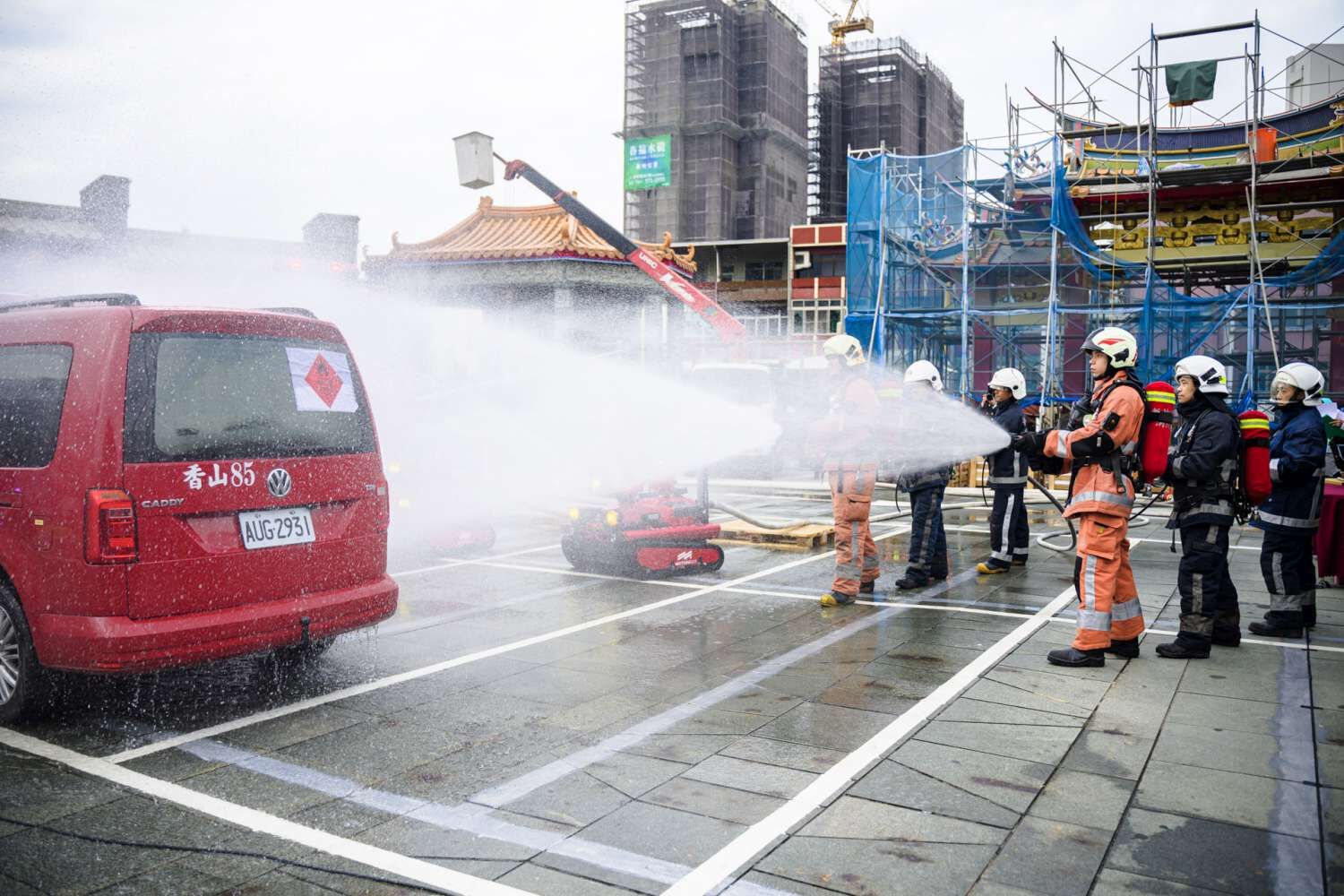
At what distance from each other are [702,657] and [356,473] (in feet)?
7.76

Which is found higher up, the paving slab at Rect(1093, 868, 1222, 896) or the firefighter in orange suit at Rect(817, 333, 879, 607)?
the firefighter in orange suit at Rect(817, 333, 879, 607)

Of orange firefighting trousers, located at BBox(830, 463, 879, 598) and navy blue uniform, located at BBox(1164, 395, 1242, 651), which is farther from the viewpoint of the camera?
orange firefighting trousers, located at BBox(830, 463, 879, 598)

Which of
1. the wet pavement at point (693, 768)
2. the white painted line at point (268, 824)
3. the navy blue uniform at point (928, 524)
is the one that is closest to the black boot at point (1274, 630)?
the wet pavement at point (693, 768)

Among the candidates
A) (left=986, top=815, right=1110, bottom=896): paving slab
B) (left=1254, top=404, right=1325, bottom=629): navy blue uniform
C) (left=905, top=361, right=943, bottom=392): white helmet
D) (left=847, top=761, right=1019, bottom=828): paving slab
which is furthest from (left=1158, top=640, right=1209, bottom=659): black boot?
(left=905, top=361, right=943, bottom=392): white helmet

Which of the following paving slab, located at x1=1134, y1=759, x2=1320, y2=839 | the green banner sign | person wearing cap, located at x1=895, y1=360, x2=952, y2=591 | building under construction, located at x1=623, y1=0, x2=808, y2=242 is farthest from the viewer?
the green banner sign

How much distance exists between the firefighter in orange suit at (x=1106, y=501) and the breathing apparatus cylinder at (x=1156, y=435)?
0.07m

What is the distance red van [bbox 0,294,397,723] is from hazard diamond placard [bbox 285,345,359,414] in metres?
0.01

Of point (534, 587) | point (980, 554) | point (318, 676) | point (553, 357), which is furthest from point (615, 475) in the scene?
point (553, 357)

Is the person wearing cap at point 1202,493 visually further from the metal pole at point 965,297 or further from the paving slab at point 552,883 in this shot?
the metal pole at point 965,297

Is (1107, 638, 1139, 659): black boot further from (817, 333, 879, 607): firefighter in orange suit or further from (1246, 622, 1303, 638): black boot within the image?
(817, 333, 879, 607): firefighter in orange suit

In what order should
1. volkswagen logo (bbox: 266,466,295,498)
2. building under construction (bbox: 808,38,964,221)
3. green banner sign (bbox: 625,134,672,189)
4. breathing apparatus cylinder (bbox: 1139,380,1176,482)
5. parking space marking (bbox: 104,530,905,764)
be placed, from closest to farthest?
1. parking space marking (bbox: 104,530,905,764)
2. volkswagen logo (bbox: 266,466,295,498)
3. breathing apparatus cylinder (bbox: 1139,380,1176,482)
4. green banner sign (bbox: 625,134,672,189)
5. building under construction (bbox: 808,38,964,221)

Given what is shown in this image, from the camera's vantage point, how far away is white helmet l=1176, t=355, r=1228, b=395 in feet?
19.9

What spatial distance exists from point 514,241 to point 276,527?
53.9 ft

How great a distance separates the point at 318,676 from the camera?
5609 millimetres
